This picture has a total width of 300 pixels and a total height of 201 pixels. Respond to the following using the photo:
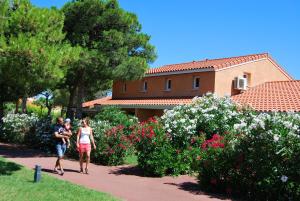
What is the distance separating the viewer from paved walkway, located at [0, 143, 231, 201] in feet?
34.8

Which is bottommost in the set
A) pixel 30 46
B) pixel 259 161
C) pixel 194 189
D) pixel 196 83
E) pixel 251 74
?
pixel 194 189

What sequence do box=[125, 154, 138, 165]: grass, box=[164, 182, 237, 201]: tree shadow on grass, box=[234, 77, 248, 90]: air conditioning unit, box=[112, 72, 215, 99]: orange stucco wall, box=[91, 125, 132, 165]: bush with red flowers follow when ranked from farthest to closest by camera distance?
box=[234, 77, 248, 90]: air conditioning unit, box=[112, 72, 215, 99]: orange stucco wall, box=[125, 154, 138, 165]: grass, box=[91, 125, 132, 165]: bush with red flowers, box=[164, 182, 237, 201]: tree shadow on grass

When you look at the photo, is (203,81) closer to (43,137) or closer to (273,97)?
(273,97)

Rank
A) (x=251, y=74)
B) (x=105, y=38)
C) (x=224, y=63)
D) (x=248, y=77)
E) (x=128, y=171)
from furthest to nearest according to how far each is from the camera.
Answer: (x=248, y=77) → (x=251, y=74) → (x=224, y=63) → (x=105, y=38) → (x=128, y=171)

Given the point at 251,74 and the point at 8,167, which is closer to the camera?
the point at 8,167

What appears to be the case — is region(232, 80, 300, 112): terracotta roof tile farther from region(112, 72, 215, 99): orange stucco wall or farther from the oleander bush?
the oleander bush

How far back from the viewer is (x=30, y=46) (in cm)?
1233

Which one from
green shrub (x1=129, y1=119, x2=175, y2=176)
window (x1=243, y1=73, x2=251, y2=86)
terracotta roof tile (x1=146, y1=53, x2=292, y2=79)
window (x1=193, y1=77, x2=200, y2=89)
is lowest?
green shrub (x1=129, y1=119, x2=175, y2=176)

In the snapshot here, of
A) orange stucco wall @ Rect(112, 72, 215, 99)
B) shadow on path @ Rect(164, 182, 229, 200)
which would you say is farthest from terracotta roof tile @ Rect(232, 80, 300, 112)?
shadow on path @ Rect(164, 182, 229, 200)

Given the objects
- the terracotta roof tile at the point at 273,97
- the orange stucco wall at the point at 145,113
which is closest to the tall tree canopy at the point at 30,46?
the terracotta roof tile at the point at 273,97

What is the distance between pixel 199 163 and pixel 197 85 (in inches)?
611

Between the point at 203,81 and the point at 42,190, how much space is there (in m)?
17.2

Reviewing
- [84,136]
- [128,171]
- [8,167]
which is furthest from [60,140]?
[128,171]

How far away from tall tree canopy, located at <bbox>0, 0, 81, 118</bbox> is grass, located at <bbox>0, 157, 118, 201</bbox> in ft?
9.48
